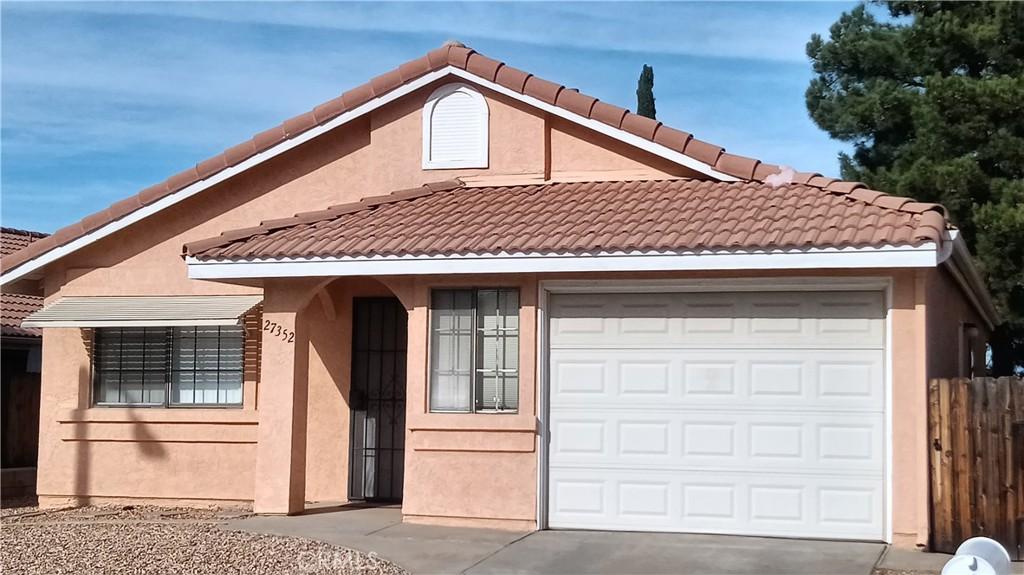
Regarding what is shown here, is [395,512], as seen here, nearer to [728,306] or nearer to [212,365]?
[212,365]

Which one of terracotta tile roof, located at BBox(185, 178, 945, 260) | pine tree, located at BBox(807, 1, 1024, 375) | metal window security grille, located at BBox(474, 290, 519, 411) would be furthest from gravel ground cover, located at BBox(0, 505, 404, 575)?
pine tree, located at BBox(807, 1, 1024, 375)

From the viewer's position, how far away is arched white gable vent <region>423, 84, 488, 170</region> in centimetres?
1327

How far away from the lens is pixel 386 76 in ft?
44.0

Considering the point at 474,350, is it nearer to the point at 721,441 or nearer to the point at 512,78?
the point at 721,441

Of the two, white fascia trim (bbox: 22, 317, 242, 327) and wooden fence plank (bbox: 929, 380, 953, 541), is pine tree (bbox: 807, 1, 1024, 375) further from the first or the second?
white fascia trim (bbox: 22, 317, 242, 327)

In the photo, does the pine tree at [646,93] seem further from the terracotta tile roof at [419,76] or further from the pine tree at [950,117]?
the terracotta tile roof at [419,76]

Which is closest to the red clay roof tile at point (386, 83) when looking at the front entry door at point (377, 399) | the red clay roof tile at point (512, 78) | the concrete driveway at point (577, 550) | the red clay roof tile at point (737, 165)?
the red clay roof tile at point (512, 78)

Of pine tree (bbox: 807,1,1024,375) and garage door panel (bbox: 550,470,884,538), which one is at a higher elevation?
pine tree (bbox: 807,1,1024,375)

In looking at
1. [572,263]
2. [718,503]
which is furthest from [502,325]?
[718,503]

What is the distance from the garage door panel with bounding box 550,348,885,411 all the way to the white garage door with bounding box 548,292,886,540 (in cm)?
1

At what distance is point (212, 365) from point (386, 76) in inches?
154

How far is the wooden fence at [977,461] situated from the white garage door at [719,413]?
1.82 ft

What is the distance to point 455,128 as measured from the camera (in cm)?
1337

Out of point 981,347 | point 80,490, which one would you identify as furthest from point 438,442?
point 981,347
